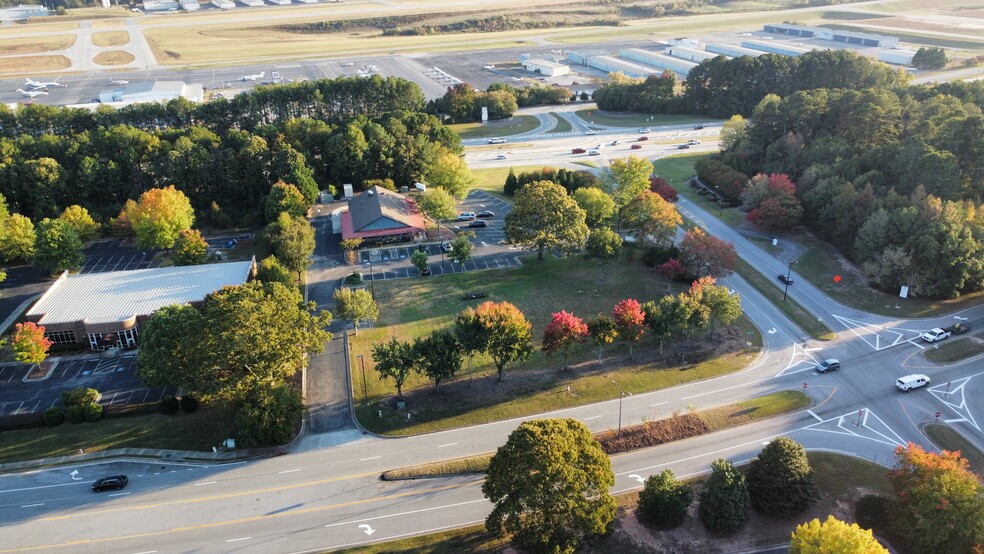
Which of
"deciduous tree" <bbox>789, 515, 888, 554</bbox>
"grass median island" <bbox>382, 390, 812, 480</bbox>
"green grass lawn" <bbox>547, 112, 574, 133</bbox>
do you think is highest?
"green grass lawn" <bbox>547, 112, 574, 133</bbox>

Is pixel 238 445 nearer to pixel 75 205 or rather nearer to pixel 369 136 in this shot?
pixel 75 205

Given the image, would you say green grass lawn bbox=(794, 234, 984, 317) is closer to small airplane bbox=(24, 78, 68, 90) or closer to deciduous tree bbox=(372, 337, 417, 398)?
deciduous tree bbox=(372, 337, 417, 398)

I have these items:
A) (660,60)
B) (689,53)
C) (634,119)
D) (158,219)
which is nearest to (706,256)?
(158,219)

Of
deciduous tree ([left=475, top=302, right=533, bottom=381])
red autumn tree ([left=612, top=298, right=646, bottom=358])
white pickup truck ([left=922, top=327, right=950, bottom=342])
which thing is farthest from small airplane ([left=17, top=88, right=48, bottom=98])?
white pickup truck ([left=922, top=327, right=950, bottom=342])

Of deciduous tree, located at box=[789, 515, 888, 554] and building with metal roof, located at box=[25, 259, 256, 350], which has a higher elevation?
building with metal roof, located at box=[25, 259, 256, 350]

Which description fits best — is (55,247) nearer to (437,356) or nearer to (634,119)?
(437,356)

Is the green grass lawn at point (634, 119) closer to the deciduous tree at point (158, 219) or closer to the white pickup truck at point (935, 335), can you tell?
the white pickup truck at point (935, 335)
